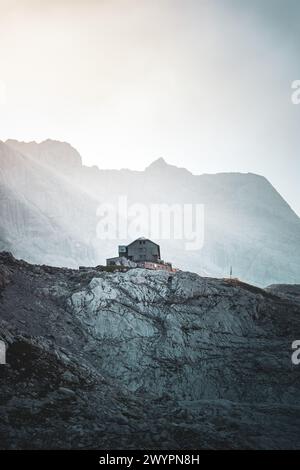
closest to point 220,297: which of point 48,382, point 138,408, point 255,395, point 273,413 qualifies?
point 255,395

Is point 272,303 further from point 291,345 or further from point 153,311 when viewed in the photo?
point 153,311

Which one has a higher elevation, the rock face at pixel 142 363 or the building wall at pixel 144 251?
the building wall at pixel 144 251

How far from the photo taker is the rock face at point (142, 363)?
89.8 feet

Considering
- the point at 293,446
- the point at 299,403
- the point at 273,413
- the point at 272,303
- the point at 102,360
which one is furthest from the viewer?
the point at 272,303

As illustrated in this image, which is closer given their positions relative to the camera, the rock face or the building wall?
the rock face

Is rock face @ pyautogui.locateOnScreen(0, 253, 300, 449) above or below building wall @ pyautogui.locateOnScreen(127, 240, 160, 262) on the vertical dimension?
below

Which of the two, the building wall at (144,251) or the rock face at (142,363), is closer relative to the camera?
the rock face at (142,363)

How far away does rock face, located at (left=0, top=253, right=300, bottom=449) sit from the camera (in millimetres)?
27359

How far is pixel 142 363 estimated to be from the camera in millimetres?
44906

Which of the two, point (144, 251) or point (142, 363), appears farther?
point (144, 251)

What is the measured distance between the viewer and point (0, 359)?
105 feet
